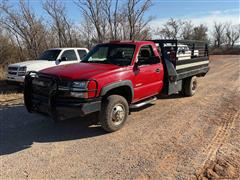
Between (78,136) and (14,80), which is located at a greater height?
(14,80)

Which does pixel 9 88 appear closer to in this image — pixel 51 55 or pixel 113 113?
pixel 51 55

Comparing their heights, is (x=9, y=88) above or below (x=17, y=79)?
below

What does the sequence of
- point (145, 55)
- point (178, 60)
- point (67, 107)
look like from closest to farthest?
point (67, 107), point (145, 55), point (178, 60)

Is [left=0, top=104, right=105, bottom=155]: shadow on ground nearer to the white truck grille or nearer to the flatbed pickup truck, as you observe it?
the flatbed pickup truck

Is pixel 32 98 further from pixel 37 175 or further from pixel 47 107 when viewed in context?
pixel 37 175

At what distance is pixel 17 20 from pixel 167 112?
575 inches

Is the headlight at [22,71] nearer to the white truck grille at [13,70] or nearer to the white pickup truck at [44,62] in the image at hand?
the white pickup truck at [44,62]

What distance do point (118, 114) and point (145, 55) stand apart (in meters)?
1.90

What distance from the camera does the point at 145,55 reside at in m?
6.51

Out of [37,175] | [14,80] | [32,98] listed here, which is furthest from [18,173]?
[14,80]

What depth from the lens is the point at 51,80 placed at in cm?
501

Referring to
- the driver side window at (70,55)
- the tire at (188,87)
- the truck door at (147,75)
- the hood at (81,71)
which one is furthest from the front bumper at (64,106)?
Answer: the driver side window at (70,55)

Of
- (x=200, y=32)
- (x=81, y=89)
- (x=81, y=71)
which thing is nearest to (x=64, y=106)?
(x=81, y=89)

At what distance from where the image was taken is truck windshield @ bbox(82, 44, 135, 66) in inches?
237
